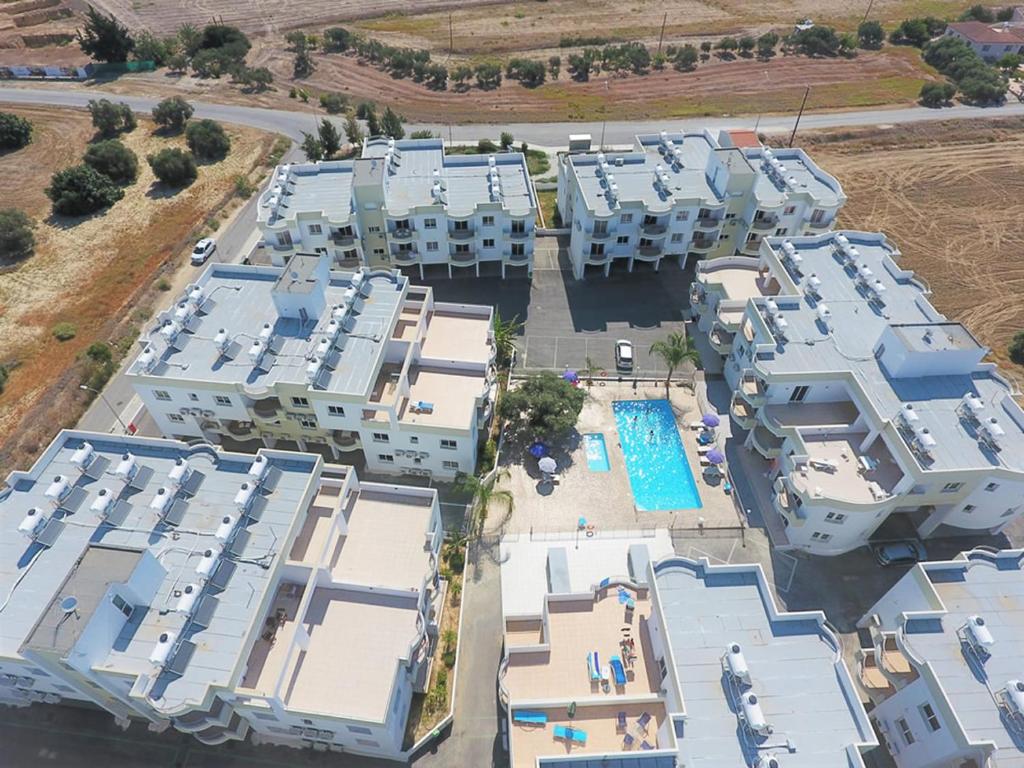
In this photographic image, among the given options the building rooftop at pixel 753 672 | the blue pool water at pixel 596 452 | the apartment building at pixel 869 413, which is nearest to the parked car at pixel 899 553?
the apartment building at pixel 869 413

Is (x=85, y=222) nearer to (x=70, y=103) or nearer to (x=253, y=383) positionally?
(x=70, y=103)

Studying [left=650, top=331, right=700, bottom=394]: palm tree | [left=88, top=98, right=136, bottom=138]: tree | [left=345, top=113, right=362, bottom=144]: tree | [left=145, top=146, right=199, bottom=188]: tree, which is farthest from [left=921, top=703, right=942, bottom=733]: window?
[left=88, top=98, right=136, bottom=138]: tree

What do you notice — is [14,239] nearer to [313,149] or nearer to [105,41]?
[313,149]

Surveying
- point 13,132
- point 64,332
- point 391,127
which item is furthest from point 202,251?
point 13,132

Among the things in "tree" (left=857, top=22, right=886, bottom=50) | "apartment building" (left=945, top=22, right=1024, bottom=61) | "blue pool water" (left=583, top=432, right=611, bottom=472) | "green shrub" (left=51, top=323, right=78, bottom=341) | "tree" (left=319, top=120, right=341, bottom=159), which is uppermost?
"tree" (left=857, top=22, right=886, bottom=50)

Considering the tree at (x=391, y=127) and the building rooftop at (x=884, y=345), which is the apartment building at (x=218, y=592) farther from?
the tree at (x=391, y=127)

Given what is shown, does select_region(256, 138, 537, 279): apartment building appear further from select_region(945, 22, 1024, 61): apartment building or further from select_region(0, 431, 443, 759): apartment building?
select_region(945, 22, 1024, 61): apartment building
